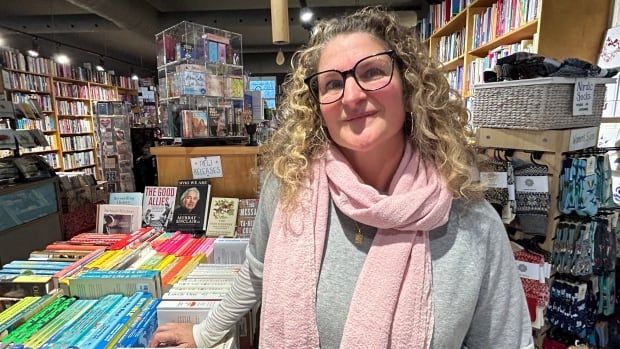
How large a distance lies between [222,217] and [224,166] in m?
0.29

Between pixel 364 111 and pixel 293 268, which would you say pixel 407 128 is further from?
pixel 293 268

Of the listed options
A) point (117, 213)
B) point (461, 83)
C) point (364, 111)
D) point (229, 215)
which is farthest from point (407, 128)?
point (461, 83)

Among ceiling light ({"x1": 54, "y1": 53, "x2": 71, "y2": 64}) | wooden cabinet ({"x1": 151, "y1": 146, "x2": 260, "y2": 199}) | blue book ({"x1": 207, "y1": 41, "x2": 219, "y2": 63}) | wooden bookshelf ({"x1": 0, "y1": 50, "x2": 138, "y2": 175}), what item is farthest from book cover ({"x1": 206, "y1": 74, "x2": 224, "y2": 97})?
ceiling light ({"x1": 54, "y1": 53, "x2": 71, "y2": 64})

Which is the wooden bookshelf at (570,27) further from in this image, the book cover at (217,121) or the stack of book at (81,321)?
the stack of book at (81,321)

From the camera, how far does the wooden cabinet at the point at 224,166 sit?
73.5 inches

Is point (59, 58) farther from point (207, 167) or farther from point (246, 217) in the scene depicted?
point (246, 217)

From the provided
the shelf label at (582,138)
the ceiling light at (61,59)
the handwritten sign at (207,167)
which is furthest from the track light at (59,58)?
the shelf label at (582,138)

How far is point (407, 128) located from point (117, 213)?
1.63 metres

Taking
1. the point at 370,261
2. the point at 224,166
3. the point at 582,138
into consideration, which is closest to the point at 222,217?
the point at 224,166

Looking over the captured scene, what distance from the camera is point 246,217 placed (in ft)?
5.90

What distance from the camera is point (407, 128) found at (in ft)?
3.19

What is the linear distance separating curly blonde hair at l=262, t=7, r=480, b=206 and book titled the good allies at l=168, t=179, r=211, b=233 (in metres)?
0.93

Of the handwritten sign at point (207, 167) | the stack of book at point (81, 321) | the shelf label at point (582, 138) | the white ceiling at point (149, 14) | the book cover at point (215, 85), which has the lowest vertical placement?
the stack of book at point (81, 321)

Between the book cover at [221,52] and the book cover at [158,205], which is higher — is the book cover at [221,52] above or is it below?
above
